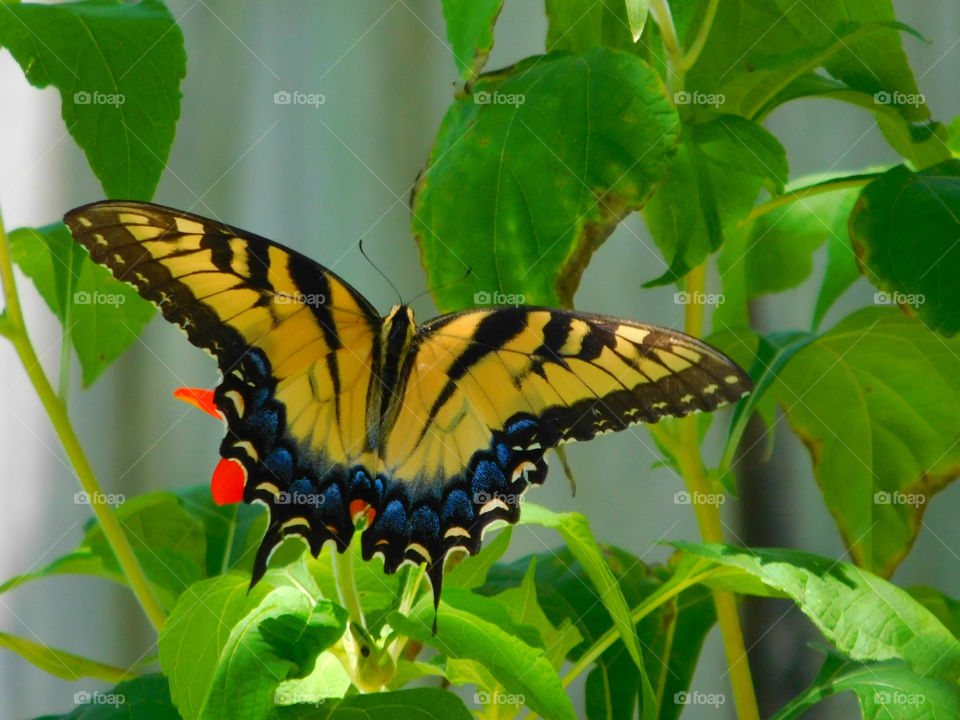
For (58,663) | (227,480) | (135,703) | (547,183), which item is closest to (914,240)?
(547,183)

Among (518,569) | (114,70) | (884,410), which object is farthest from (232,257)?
(884,410)

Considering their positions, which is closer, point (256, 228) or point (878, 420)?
point (878, 420)

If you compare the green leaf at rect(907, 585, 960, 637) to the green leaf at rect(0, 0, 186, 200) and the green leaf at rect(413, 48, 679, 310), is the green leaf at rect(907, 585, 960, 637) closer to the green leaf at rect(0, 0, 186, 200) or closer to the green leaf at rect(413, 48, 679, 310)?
the green leaf at rect(413, 48, 679, 310)

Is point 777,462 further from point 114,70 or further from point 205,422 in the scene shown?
point 114,70

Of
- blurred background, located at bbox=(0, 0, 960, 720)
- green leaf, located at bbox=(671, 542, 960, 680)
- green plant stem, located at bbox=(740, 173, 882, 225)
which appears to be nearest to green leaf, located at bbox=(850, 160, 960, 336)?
green plant stem, located at bbox=(740, 173, 882, 225)

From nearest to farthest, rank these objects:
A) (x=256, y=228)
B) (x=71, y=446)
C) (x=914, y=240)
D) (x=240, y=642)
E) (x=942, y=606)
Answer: (x=240, y=642), (x=914, y=240), (x=71, y=446), (x=942, y=606), (x=256, y=228)

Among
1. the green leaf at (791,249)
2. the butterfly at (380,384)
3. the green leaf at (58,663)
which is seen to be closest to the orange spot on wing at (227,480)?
the butterfly at (380,384)

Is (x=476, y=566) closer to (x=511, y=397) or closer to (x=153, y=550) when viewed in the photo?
(x=511, y=397)
